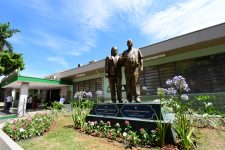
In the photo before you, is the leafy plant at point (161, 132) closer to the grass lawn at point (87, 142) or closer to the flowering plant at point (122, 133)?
the flowering plant at point (122, 133)

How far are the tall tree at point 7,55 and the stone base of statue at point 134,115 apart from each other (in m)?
22.0

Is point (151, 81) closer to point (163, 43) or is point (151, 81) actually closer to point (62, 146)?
point (163, 43)

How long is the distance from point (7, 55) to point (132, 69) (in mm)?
23650

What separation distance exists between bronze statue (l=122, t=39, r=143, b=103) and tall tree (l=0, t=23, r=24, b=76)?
22623mm

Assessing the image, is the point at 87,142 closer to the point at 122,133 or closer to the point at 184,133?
the point at 122,133

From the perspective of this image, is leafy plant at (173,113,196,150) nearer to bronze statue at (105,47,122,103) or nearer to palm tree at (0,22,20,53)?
bronze statue at (105,47,122,103)

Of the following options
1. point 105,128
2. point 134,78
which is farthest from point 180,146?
point 134,78

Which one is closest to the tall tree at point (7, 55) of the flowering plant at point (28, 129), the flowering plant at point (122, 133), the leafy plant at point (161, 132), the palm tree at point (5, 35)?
the palm tree at point (5, 35)

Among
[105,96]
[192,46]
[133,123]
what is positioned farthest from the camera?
[105,96]

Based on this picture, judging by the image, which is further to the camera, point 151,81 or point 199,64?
point 151,81

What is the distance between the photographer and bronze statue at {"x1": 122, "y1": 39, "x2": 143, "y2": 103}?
6395 millimetres

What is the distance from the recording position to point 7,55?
24.0 m

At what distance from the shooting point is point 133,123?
207 inches

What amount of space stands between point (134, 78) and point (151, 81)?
5.47 metres
